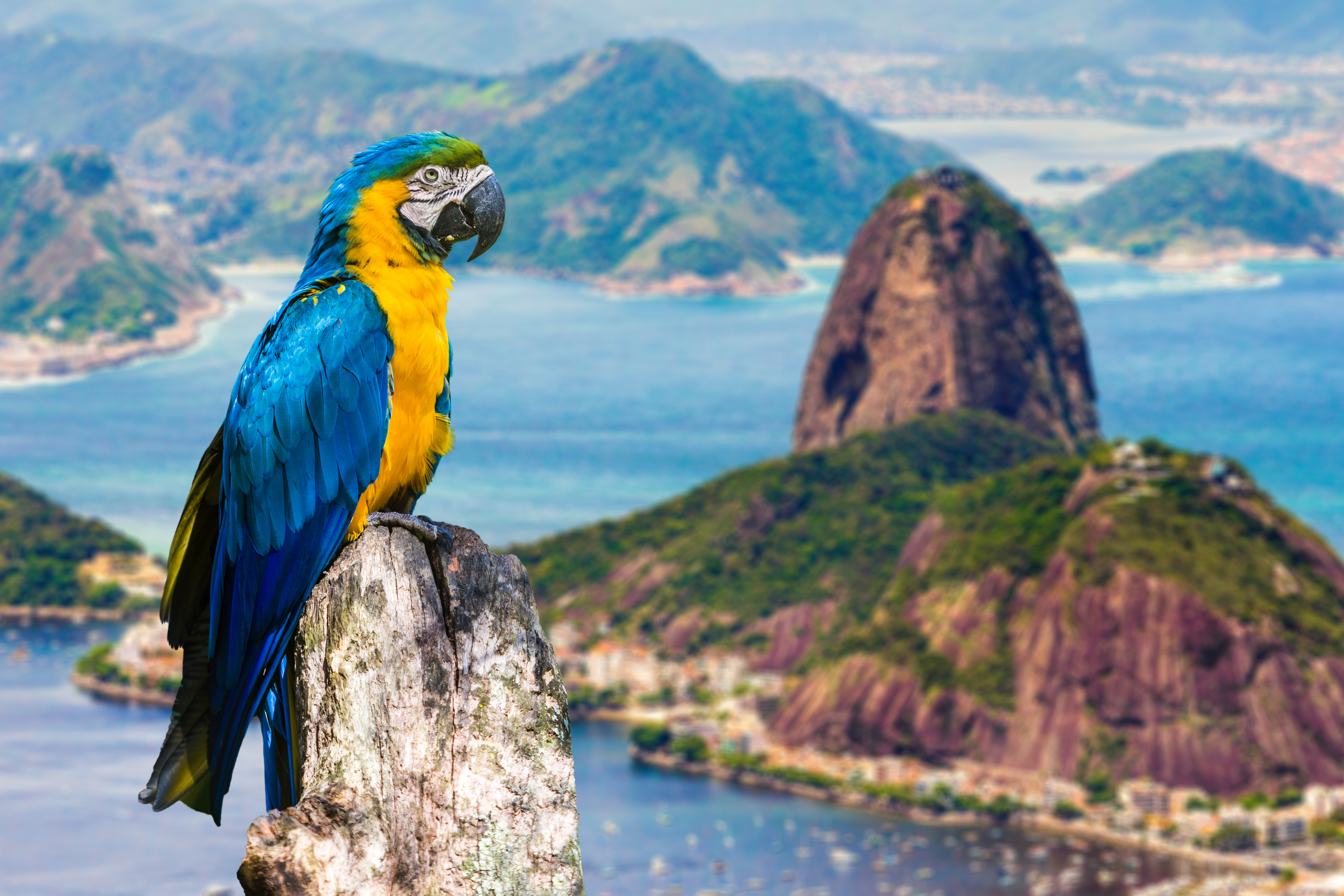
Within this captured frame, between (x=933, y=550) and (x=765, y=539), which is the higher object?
(x=933, y=550)

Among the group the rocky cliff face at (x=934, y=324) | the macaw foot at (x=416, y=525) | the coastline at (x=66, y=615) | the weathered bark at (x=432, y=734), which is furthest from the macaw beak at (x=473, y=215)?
the coastline at (x=66, y=615)

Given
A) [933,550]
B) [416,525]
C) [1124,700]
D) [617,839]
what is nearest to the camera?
[416,525]

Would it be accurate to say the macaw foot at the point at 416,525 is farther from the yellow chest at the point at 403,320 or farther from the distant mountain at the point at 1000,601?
the distant mountain at the point at 1000,601

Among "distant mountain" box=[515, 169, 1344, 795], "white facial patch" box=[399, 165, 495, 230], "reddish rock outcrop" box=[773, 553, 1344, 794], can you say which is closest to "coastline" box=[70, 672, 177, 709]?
"distant mountain" box=[515, 169, 1344, 795]

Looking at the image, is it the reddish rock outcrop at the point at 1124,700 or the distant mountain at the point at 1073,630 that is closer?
the reddish rock outcrop at the point at 1124,700

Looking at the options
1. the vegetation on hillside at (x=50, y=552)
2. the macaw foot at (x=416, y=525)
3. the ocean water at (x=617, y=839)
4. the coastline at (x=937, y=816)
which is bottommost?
the ocean water at (x=617, y=839)

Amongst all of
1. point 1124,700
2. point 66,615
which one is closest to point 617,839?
point 1124,700

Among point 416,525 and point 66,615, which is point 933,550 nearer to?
point 66,615
